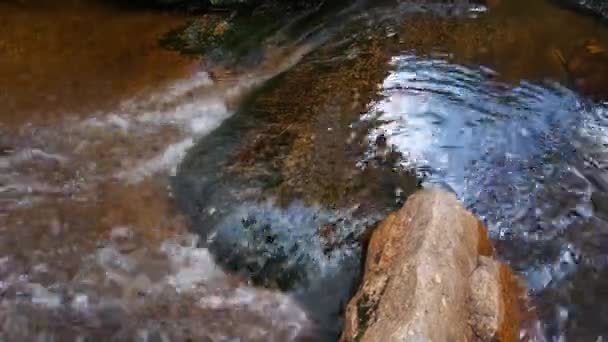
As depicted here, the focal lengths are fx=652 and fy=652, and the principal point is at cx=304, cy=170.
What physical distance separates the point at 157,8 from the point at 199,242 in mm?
3698

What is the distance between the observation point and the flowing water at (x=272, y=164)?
4.14 metres

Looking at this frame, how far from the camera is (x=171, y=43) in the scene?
22.0ft

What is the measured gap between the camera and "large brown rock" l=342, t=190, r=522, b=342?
3.12 m

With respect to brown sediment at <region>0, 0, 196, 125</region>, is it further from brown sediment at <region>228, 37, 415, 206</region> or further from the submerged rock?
the submerged rock

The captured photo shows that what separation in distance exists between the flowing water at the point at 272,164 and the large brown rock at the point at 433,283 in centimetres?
47

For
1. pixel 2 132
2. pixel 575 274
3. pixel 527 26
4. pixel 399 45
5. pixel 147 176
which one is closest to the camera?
pixel 575 274

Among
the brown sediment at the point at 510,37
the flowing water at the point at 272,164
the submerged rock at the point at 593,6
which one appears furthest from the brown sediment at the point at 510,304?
the submerged rock at the point at 593,6

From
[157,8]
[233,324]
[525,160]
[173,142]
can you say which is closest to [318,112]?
[173,142]

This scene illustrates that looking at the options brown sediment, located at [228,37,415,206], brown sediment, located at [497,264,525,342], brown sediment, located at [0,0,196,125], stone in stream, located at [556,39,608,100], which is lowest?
brown sediment, located at [497,264,525,342]

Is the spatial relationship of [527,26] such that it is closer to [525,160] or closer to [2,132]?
[525,160]

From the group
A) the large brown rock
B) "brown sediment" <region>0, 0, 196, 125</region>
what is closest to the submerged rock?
"brown sediment" <region>0, 0, 196, 125</region>

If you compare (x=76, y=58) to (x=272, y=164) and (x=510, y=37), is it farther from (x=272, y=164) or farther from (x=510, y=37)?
(x=510, y=37)

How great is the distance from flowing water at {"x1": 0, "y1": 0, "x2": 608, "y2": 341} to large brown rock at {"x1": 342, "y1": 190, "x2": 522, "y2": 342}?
473 millimetres

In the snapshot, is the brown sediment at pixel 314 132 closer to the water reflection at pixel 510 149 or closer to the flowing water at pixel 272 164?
the flowing water at pixel 272 164
